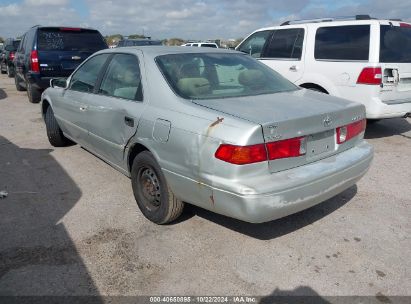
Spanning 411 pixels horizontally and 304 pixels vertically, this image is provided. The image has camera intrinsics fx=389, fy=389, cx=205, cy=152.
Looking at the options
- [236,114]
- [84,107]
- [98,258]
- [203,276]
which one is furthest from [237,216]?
[84,107]

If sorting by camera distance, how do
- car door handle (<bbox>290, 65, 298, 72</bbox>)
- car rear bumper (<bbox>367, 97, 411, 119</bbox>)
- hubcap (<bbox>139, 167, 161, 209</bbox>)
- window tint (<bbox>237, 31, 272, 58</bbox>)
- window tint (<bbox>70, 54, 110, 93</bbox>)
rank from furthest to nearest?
window tint (<bbox>237, 31, 272, 58</bbox>) < car door handle (<bbox>290, 65, 298, 72</bbox>) < car rear bumper (<bbox>367, 97, 411, 119</bbox>) < window tint (<bbox>70, 54, 110, 93</bbox>) < hubcap (<bbox>139, 167, 161, 209</bbox>)

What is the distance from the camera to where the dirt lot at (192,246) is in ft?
9.02

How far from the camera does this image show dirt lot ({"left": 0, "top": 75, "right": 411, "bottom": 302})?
108 inches

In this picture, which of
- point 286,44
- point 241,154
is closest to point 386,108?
point 286,44

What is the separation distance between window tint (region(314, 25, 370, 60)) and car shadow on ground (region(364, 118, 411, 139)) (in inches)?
59.2

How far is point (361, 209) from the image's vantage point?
3.91 m

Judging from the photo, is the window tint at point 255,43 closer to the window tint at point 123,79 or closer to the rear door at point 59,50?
the rear door at point 59,50

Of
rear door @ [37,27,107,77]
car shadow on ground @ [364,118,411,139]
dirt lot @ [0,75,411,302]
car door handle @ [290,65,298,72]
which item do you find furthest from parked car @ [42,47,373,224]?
rear door @ [37,27,107,77]

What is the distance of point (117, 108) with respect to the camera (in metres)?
3.81

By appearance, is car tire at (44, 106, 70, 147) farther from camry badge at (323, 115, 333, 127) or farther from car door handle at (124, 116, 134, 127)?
camry badge at (323, 115, 333, 127)

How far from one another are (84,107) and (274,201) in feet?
8.95

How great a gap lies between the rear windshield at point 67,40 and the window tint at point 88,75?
15.5 ft

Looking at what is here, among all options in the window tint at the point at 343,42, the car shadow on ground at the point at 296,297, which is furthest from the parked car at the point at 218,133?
the window tint at the point at 343,42

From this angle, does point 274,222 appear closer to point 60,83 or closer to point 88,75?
point 88,75
